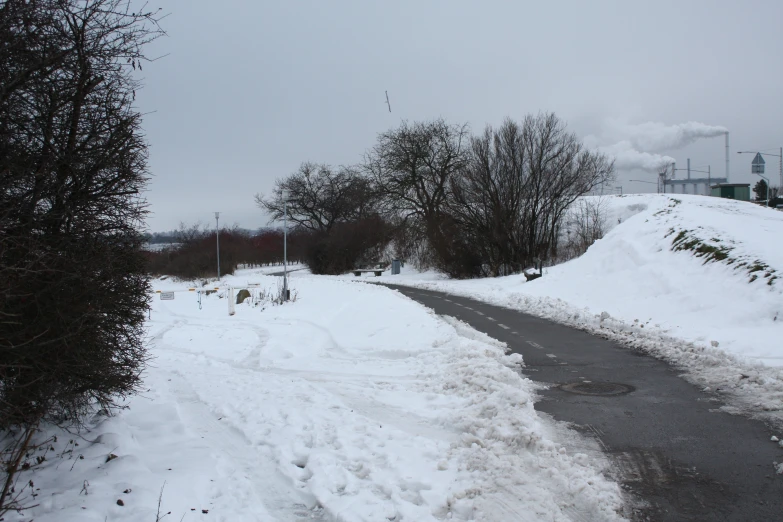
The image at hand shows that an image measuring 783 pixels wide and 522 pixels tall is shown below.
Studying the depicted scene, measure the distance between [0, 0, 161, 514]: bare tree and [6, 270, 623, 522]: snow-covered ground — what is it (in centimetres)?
60

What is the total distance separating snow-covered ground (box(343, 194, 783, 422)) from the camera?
7.75 m

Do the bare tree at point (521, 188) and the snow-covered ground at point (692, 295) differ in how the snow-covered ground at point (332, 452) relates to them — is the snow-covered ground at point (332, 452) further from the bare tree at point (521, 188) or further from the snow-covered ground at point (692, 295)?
the bare tree at point (521, 188)

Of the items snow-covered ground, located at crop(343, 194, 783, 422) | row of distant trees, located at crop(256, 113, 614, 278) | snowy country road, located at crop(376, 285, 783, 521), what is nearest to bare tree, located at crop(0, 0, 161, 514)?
snowy country road, located at crop(376, 285, 783, 521)

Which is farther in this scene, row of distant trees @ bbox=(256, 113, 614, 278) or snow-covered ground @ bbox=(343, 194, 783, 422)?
row of distant trees @ bbox=(256, 113, 614, 278)

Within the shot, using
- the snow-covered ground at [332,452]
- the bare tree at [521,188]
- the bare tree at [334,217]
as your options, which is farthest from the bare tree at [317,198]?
the snow-covered ground at [332,452]

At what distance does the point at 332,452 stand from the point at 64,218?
3037mm

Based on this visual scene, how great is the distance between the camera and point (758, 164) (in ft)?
155

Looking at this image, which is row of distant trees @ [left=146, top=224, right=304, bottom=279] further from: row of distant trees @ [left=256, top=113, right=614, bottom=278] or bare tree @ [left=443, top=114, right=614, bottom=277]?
bare tree @ [left=443, top=114, right=614, bottom=277]

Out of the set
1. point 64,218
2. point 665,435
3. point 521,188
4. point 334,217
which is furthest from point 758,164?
point 64,218

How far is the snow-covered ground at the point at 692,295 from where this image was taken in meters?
7.75

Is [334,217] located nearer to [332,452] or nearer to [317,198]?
[317,198]

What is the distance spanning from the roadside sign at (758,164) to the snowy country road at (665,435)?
47553 millimetres

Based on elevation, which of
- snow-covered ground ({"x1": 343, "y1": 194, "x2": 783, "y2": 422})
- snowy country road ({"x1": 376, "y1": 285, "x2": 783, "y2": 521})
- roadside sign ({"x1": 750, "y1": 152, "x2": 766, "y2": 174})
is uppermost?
roadside sign ({"x1": 750, "y1": 152, "x2": 766, "y2": 174})

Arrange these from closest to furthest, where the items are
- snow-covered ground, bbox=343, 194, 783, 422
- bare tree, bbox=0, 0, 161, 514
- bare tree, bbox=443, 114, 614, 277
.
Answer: bare tree, bbox=0, 0, 161, 514 → snow-covered ground, bbox=343, 194, 783, 422 → bare tree, bbox=443, 114, 614, 277
